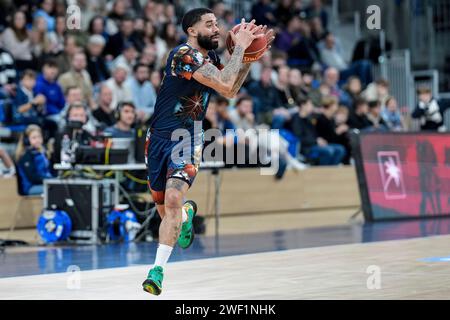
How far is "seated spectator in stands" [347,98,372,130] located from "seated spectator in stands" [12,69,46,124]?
23.1 ft

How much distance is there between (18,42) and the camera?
1838cm

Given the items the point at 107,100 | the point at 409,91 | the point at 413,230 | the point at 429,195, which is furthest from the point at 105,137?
the point at 409,91

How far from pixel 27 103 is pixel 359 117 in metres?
7.54

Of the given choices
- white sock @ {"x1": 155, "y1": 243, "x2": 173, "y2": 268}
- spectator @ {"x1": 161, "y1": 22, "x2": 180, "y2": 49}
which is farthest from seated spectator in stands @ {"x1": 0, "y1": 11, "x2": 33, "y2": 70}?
white sock @ {"x1": 155, "y1": 243, "x2": 173, "y2": 268}

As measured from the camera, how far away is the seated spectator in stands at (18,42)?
18.2 m

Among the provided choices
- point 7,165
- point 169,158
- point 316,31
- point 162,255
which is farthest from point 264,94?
point 162,255

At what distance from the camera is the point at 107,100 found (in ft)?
57.2

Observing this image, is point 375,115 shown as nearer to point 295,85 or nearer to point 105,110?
point 295,85

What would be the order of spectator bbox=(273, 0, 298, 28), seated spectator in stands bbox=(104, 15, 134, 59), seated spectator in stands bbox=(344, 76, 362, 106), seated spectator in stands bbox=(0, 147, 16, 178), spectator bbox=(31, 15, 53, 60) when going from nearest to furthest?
seated spectator in stands bbox=(0, 147, 16, 178) < spectator bbox=(31, 15, 53, 60) < seated spectator in stands bbox=(104, 15, 134, 59) < seated spectator in stands bbox=(344, 76, 362, 106) < spectator bbox=(273, 0, 298, 28)

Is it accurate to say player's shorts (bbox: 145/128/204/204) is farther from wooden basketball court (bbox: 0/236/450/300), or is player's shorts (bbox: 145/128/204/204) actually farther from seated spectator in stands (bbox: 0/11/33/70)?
seated spectator in stands (bbox: 0/11/33/70)

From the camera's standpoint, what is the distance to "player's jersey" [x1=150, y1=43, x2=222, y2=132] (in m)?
8.81
